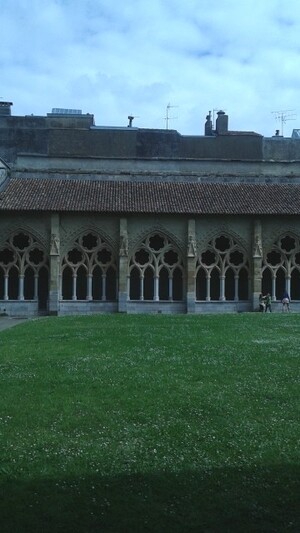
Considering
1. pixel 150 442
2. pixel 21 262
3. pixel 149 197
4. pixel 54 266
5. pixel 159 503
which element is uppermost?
pixel 149 197

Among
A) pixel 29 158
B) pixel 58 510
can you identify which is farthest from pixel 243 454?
pixel 29 158

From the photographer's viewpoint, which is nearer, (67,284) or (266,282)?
(67,284)

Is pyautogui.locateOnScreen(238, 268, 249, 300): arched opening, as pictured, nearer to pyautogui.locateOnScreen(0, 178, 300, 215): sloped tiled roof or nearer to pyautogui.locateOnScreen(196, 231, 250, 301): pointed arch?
pyautogui.locateOnScreen(196, 231, 250, 301): pointed arch

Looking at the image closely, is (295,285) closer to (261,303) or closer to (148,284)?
(261,303)

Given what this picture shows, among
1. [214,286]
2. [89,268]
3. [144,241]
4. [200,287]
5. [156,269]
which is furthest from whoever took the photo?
[214,286]

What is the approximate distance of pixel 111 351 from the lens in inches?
630

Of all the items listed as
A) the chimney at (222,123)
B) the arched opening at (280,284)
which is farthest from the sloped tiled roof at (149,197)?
the chimney at (222,123)

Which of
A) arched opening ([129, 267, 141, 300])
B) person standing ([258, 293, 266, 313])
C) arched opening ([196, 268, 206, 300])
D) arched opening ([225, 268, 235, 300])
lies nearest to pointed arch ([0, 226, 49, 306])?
arched opening ([129, 267, 141, 300])

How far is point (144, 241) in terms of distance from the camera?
37.2 metres

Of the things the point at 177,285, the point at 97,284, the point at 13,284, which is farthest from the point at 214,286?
the point at 13,284

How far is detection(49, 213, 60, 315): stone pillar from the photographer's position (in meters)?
35.9

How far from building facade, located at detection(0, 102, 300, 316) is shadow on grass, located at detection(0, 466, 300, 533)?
1148 inches

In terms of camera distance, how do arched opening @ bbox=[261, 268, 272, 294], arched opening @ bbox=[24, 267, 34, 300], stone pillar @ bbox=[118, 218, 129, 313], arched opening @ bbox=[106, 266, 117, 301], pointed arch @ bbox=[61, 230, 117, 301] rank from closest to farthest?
stone pillar @ bbox=[118, 218, 129, 313] → pointed arch @ bbox=[61, 230, 117, 301] → arched opening @ bbox=[24, 267, 34, 300] → arched opening @ bbox=[106, 266, 117, 301] → arched opening @ bbox=[261, 268, 272, 294]

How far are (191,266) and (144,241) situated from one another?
3056 millimetres
